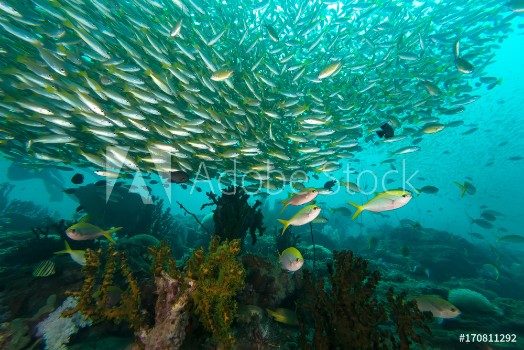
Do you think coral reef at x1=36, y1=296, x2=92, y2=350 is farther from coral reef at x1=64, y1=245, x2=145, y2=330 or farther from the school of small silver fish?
the school of small silver fish

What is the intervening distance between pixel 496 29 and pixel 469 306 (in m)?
12.9

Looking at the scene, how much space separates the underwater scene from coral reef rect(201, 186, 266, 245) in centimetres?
5

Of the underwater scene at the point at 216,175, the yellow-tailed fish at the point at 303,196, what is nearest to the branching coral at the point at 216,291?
the underwater scene at the point at 216,175

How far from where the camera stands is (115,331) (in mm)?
3514

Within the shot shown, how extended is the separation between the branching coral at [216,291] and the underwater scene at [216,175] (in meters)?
0.02

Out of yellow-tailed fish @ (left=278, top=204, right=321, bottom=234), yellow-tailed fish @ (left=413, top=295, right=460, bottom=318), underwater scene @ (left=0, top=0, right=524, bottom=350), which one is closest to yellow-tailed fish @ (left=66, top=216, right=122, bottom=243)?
underwater scene @ (left=0, top=0, right=524, bottom=350)

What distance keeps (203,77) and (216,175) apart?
4731 mm

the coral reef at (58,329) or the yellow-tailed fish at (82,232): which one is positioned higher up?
the yellow-tailed fish at (82,232)

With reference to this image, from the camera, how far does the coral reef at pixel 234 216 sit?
238 inches

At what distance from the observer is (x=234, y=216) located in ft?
20.2

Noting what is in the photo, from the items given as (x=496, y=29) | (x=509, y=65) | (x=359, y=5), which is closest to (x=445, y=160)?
(x=509, y=65)

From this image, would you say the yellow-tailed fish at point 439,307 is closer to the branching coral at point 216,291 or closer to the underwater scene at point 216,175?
the underwater scene at point 216,175

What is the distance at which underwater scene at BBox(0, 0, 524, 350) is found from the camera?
9.14 feet

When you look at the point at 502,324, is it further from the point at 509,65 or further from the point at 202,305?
the point at 509,65
